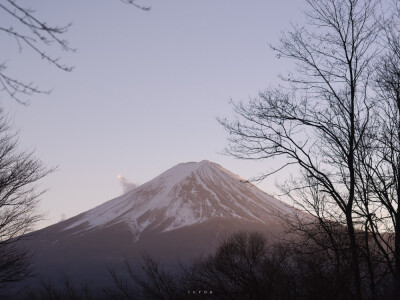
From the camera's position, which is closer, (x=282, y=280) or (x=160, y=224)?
(x=282, y=280)

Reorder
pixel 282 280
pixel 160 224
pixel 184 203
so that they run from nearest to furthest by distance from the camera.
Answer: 1. pixel 282 280
2. pixel 160 224
3. pixel 184 203

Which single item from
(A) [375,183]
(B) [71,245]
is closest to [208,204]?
(B) [71,245]

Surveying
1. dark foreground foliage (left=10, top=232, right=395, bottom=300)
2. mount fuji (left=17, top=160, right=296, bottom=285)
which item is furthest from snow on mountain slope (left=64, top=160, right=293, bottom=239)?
dark foreground foliage (left=10, top=232, right=395, bottom=300)

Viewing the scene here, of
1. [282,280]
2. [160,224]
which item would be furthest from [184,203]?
[282,280]

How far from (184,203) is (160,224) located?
9334 mm

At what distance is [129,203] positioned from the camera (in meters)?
138

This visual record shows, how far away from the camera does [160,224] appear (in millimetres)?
122438

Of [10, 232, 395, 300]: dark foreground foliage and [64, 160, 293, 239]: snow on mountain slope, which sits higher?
[64, 160, 293, 239]: snow on mountain slope

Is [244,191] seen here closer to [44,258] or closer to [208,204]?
[208,204]

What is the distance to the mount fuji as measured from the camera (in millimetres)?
106062

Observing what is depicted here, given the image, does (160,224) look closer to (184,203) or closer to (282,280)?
(184,203)

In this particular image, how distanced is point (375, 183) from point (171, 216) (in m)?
116

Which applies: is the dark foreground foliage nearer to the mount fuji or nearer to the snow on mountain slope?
the mount fuji

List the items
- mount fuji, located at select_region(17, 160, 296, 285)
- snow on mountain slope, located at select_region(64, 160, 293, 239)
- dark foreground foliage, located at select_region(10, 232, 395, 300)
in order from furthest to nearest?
1. snow on mountain slope, located at select_region(64, 160, 293, 239)
2. mount fuji, located at select_region(17, 160, 296, 285)
3. dark foreground foliage, located at select_region(10, 232, 395, 300)
